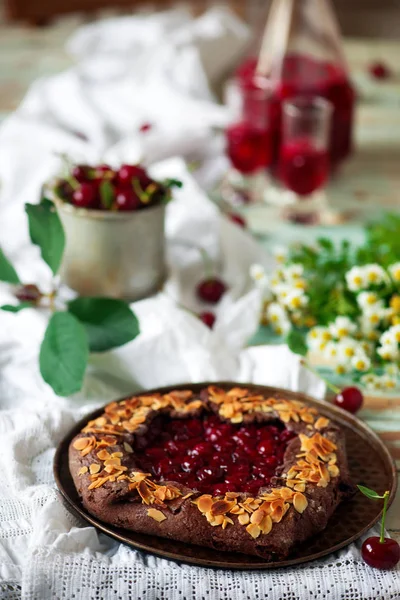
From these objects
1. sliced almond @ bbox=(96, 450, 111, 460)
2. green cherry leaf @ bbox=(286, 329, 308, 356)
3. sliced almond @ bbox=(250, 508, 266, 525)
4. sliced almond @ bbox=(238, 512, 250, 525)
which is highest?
sliced almond @ bbox=(250, 508, 266, 525)

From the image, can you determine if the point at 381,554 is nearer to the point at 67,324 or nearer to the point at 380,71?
the point at 67,324

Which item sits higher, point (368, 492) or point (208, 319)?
point (368, 492)

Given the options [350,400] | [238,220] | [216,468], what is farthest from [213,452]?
[238,220]

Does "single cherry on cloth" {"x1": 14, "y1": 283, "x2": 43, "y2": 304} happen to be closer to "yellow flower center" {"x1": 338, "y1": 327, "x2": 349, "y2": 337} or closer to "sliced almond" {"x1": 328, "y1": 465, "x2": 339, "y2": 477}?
"yellow flower center" {"x1": 338, "y1": 327, "x2": 349, "y2": 337}

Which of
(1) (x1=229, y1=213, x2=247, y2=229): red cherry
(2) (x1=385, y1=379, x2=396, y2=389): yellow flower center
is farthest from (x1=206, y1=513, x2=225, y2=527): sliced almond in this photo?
(1) (x1=229, y1=213, x2=247, y2=229): red cherry

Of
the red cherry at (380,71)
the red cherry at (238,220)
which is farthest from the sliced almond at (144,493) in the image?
the red cherry at (380,71)

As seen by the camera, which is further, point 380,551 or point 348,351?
point 348,351
